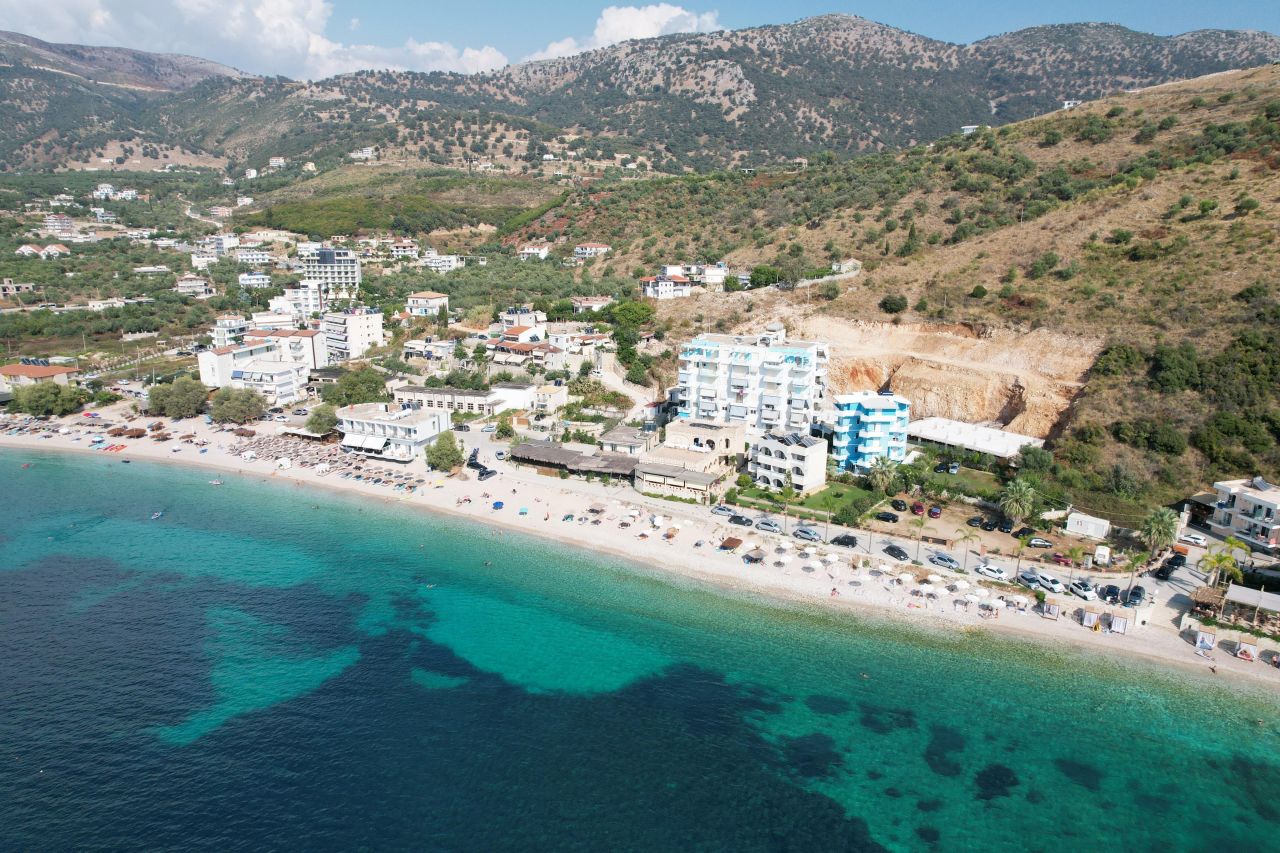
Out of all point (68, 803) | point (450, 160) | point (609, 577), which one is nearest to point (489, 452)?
point (609, 577)

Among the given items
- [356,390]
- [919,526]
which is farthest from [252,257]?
[919,526]

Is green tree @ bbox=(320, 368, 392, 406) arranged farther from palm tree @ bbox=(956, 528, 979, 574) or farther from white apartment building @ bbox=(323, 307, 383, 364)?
palm tree @ bbox=(956, 528, 979, 574)

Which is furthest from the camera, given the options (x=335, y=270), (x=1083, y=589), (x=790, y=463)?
(x=335, y=270)

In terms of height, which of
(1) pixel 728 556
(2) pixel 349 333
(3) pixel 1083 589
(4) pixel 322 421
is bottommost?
(1) pixel 728 556

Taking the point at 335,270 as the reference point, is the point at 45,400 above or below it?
below

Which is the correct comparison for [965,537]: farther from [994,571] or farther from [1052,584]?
[1052,584]
